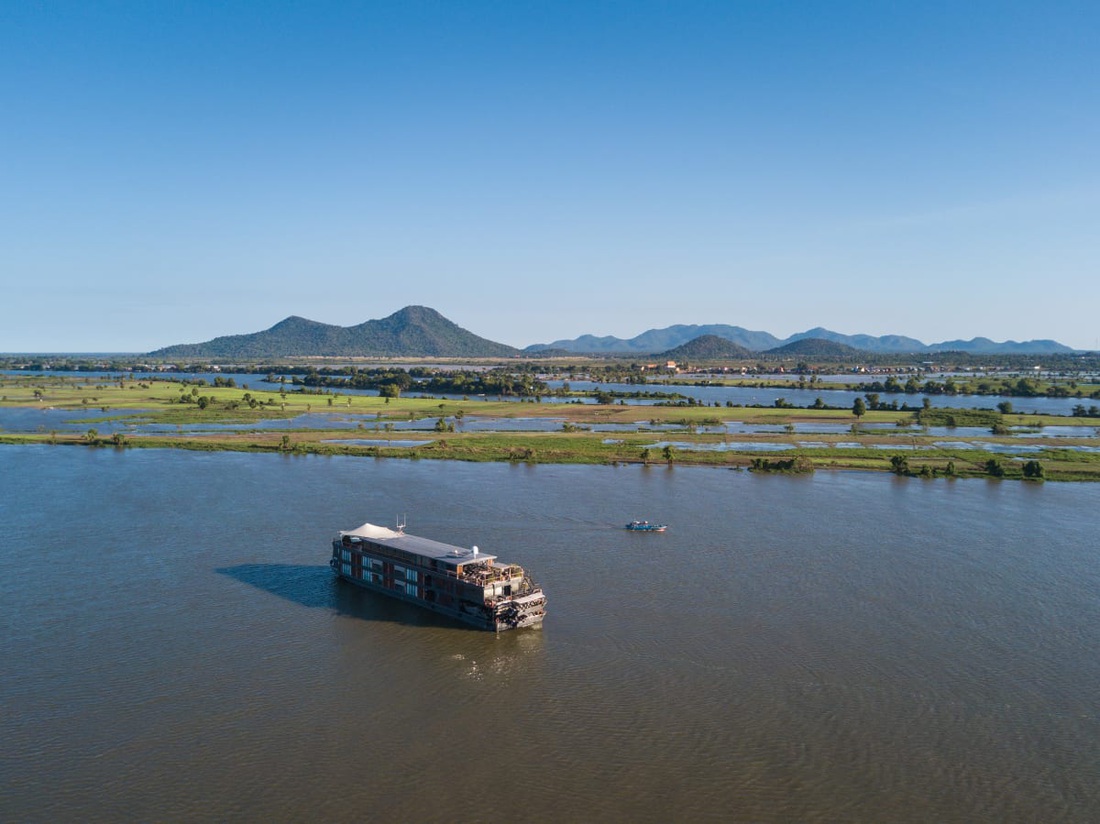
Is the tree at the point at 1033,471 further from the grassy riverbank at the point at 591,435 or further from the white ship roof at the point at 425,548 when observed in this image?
the white ship roof at the point at 425,548

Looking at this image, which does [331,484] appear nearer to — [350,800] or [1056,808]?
[350,800]

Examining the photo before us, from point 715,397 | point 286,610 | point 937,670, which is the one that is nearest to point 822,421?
point 715,397

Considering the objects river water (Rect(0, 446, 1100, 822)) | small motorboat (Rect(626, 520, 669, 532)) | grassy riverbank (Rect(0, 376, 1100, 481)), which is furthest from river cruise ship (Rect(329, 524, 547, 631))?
grassy riverbank (Rect(0, 376, 1100, 481))

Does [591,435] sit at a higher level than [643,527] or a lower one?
higher

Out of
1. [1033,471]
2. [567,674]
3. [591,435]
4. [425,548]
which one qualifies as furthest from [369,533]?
[1033,471]

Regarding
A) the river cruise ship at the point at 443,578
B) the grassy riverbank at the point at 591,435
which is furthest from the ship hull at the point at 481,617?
the grassy riverbank at the point at 591,435

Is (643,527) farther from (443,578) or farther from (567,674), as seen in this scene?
(567,674)
